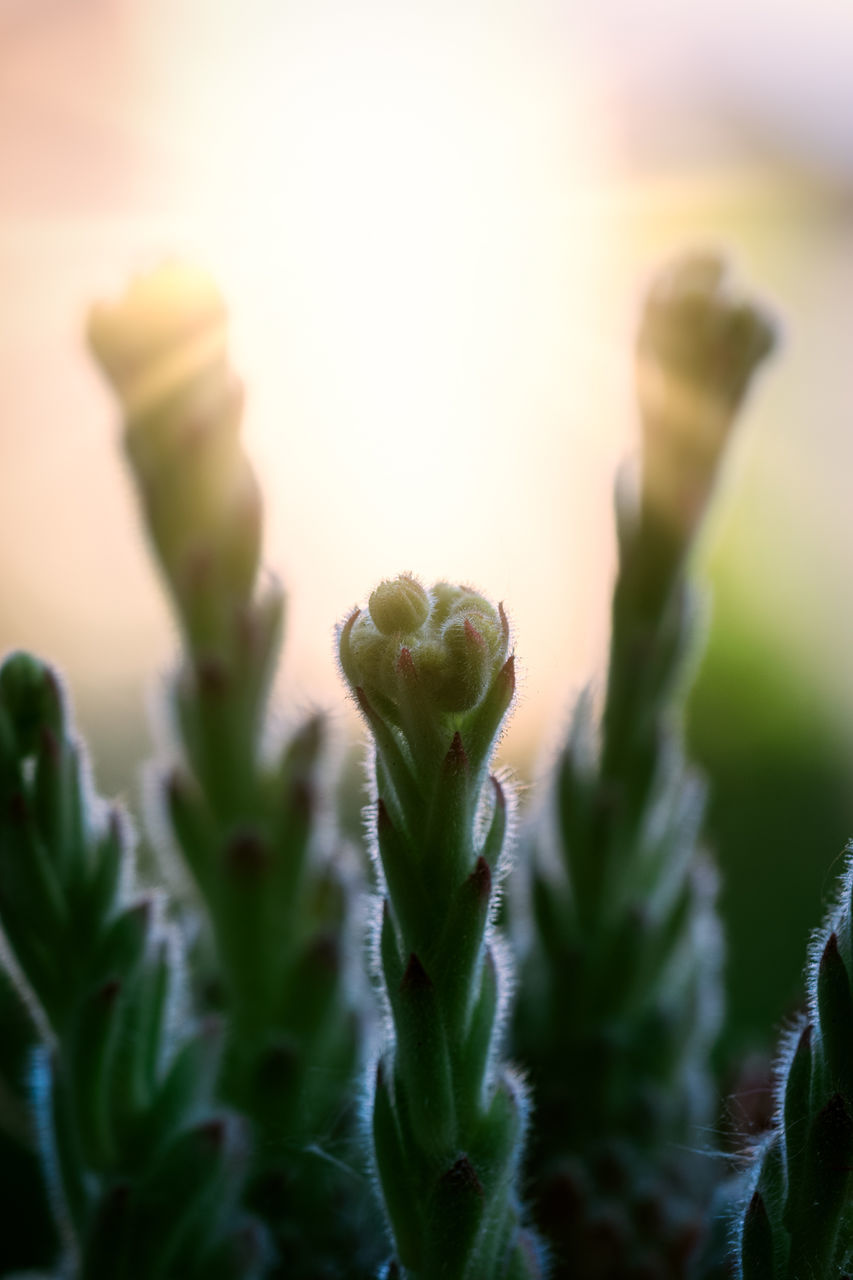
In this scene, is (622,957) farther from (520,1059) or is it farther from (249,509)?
(249,509)

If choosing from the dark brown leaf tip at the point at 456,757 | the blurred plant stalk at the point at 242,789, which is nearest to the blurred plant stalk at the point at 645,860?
the blurred plant stalk at the point at 242,789

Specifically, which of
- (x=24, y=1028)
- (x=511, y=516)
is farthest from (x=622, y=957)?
(x=511, y=516)

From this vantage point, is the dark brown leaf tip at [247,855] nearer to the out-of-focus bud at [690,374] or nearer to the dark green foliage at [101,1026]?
the dark green foliage at [101,1026]

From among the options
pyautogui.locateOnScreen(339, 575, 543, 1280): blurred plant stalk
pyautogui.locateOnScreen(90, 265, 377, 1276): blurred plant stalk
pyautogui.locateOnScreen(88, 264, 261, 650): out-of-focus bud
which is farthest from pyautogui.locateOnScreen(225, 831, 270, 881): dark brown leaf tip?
pyautogui.locateOnScreen(339, 575, 543, 1280): blurred plant stalk

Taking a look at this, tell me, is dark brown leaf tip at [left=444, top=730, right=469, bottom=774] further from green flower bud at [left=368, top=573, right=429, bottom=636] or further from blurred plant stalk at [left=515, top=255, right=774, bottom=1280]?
blurred plant stalk at [left=515, top=255, right=774, bottom=1280]

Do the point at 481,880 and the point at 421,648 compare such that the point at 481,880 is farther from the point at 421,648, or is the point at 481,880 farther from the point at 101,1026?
the point at 101,1026
